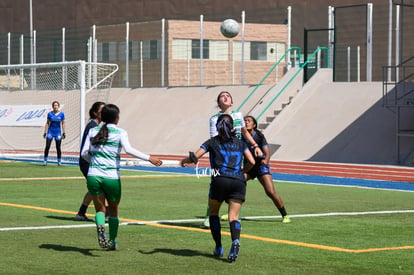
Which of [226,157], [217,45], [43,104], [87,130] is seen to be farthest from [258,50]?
[226,157]

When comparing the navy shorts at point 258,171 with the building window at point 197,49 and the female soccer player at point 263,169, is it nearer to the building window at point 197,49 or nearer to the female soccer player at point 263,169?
the female soccer player at point 263,169

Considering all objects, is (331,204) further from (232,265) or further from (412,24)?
(412,24)

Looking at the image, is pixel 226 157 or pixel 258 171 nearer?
pixel 226 157

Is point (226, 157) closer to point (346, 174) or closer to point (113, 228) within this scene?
point (113, 228)

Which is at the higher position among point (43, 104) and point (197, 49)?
point (197, 49)

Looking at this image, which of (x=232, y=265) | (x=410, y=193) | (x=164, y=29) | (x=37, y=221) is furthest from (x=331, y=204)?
(x=164, y=29)

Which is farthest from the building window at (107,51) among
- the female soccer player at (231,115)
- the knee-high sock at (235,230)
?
the knee-high sock at (235,230)

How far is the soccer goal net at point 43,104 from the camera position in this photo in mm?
34594

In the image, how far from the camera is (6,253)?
1128 cm

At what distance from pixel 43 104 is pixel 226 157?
3066 centimetres

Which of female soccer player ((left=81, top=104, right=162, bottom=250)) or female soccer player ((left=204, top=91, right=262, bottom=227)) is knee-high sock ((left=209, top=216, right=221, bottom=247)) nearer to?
female soccer player ((left=81, top=104, right=162, bottom=250))

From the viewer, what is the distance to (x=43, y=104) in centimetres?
4106

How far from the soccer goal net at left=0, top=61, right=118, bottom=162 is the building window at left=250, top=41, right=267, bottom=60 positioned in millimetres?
6248

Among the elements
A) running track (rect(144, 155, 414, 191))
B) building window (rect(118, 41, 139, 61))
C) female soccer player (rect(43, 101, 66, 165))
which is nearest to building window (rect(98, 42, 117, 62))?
building window (rect(118, 41, 139, 61))
